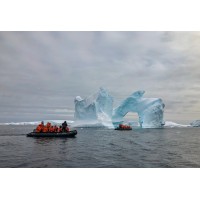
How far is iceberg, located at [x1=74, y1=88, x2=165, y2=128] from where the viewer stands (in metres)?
25.8

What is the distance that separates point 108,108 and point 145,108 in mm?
4136

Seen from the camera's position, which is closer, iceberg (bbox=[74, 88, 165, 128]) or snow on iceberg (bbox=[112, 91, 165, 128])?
iceberg (bbox=[74, 88, 165, 128])

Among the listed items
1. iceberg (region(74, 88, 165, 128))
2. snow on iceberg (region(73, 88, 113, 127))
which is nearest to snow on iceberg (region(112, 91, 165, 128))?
iceberg (region(74, 88, 165, 128))

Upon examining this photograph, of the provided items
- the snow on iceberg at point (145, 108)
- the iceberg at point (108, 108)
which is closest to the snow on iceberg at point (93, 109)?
the iceberg at point (108, 108)

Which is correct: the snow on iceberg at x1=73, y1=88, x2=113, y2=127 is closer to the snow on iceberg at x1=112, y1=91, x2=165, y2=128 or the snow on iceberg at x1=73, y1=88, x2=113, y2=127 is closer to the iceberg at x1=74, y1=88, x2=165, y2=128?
the iceberg at x1=74, y1=88, x2=165, y2=128

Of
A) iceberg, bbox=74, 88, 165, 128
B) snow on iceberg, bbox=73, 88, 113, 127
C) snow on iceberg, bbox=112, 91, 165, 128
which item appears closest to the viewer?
snow on iceberg, bbox=73, 88, 113, 127

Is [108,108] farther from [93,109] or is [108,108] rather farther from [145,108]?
[145,108]

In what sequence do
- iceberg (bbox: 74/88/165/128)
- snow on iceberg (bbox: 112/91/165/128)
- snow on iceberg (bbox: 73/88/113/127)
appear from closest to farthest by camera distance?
snow on iceberg (bbox: 73/88/113/127) → iceberg (bbox: 74/88/165/128) → snow on iceberg (bbox: 112/91/165/128)

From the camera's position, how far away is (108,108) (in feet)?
88.0

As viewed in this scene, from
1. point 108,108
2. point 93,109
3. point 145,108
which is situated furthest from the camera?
point 145,108

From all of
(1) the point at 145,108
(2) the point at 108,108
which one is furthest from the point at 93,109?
(1) the point at 145,108

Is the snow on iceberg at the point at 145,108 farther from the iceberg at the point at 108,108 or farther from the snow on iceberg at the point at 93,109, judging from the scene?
the snow on iceberg at the point at 93,109

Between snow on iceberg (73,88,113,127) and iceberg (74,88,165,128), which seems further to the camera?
iceberg (74,88,165,128)

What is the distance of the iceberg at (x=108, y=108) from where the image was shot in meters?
25.8
